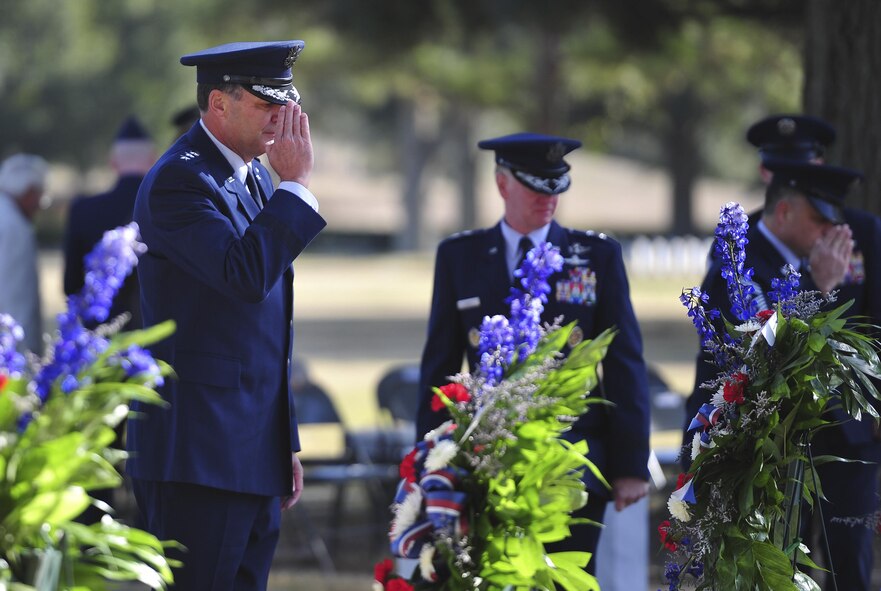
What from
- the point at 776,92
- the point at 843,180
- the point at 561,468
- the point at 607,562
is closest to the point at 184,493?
the point at 561,468

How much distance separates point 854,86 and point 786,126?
146 cm

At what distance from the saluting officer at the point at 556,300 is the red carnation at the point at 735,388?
136 cm

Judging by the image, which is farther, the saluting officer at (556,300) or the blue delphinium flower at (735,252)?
the saluting officer at (556,300)

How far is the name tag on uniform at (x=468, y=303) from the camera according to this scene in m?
4.70

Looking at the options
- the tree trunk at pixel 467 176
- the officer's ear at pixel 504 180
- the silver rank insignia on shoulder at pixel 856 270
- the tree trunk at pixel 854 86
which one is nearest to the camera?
the officer's ear at pixel 504 180

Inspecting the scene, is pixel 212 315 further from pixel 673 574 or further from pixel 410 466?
pixel 673 574

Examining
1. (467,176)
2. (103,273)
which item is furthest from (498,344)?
(467,176)

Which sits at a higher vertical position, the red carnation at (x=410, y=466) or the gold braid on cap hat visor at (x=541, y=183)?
the gold braid on cap hat visor at (x=541, y=183)

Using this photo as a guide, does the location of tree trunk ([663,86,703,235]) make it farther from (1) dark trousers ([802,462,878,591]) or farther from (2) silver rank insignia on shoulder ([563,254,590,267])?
(2) silver rank insignia on shoulder ([563,254,590,267])

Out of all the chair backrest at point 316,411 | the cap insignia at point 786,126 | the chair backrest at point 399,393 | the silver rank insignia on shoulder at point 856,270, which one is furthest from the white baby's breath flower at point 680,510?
the chair backrest at point 399,393

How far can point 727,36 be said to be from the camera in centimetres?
2050

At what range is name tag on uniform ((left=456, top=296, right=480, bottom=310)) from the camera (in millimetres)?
4695

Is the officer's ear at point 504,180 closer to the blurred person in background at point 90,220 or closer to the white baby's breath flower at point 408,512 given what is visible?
the white baby's breath flower at point 408,512

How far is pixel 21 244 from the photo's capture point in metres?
7.41
